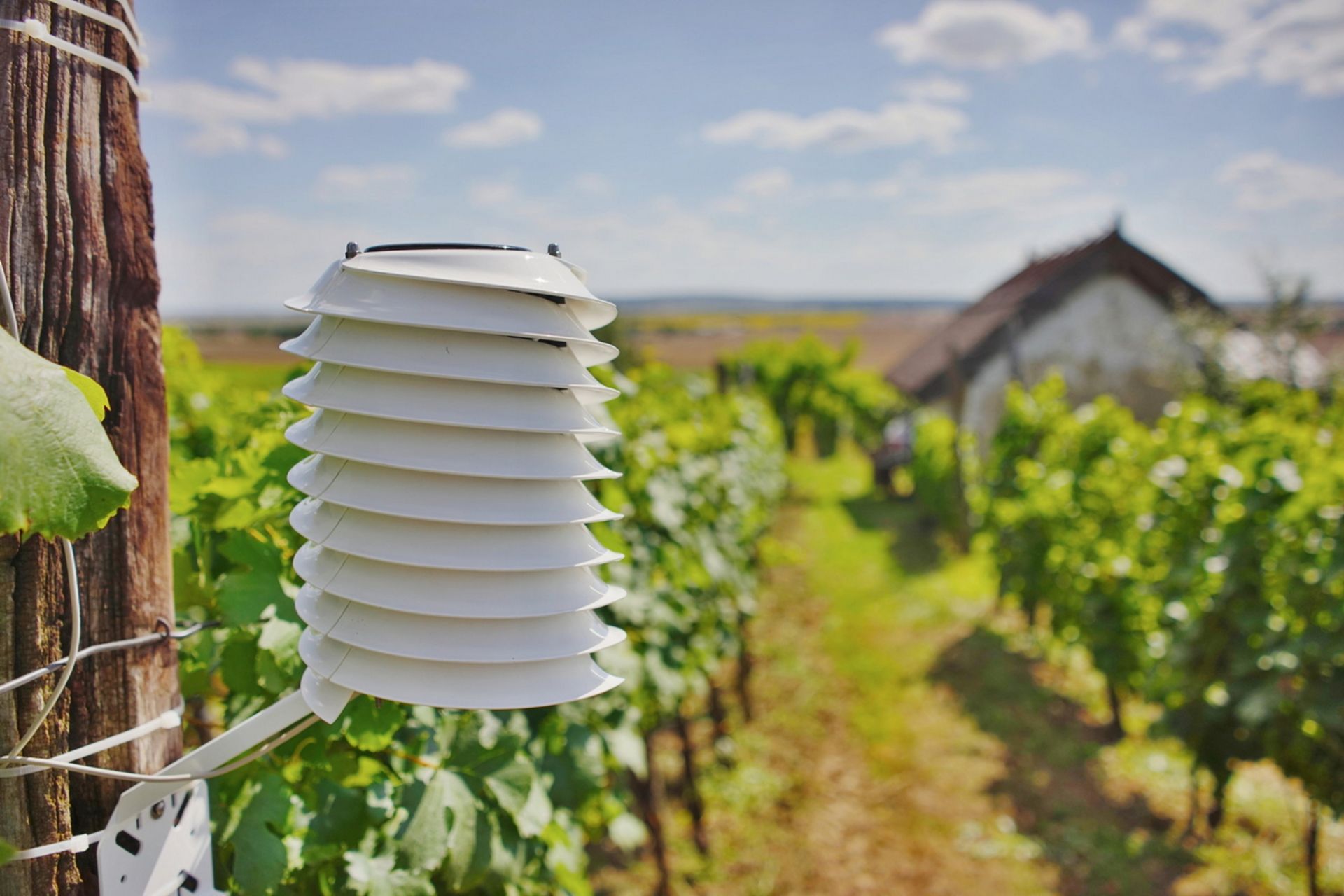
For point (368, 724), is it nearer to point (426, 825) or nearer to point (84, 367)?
point (426, 825)

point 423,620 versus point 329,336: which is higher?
point 329,336

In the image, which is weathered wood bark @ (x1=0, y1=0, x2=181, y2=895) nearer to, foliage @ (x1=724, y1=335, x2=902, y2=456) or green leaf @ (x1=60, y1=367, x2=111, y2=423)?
green leaf @ (x1=60, y1=367, x2=111, y2=423)

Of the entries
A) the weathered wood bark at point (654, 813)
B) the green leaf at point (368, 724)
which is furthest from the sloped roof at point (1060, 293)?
the green leaf at point (368, 724)

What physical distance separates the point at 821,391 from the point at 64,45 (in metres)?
26.3

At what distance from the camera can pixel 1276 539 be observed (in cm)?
427

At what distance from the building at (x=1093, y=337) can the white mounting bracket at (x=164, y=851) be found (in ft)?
50.2

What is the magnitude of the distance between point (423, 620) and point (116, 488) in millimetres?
345

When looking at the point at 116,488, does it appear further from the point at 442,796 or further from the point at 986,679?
the point at 986,679

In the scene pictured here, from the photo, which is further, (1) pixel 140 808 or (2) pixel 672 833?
(2) pixel 672 833

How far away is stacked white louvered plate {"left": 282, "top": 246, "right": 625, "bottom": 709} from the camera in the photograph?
0.97 metres

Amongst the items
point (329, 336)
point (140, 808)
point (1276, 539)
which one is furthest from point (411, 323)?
point (1276, 539)

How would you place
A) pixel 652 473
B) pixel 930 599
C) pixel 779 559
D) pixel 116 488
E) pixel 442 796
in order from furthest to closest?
pixel 930 599 < pixel 779 559 < pixel 652 473 < pixel 442 796 < pixel 116 488

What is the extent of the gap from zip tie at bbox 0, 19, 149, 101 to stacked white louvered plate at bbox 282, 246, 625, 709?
437 mm

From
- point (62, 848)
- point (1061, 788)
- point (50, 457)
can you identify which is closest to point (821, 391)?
point (1061, 788)
